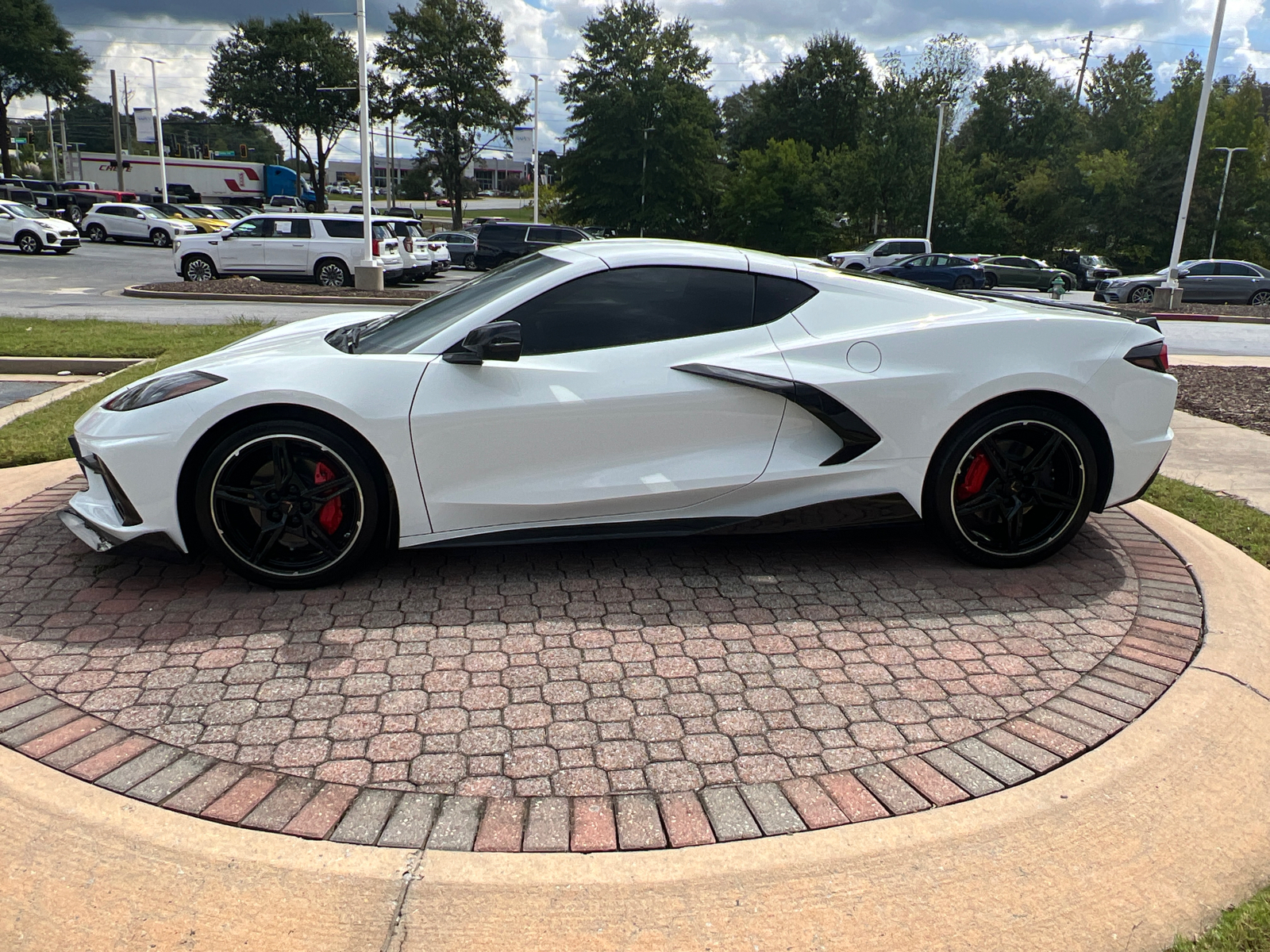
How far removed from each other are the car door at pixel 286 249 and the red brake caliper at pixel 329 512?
64.2 ft

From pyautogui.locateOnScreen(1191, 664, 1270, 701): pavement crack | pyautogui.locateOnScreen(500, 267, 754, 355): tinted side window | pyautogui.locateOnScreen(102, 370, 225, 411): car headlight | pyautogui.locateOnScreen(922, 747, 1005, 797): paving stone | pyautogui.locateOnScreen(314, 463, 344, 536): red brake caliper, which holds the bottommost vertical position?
pyautogui.locateOnScreen(922, 747, 1005, 797): paving stone

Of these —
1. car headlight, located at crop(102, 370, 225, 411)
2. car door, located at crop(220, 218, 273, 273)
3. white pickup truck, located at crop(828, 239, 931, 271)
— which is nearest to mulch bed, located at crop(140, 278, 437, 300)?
car door, located at crop(220, 218, 273, 273)

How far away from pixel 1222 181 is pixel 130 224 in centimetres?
4884

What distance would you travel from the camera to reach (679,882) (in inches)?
89.4

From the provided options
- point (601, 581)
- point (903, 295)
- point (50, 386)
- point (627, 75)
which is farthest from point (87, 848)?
point (627, 75)

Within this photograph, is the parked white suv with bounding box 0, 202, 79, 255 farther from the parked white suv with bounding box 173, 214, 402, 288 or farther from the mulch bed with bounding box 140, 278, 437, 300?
the mulch bed with bounding box 140, 278, 437, 300

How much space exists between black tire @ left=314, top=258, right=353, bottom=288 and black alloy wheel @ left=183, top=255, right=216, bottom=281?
2353 millimetres

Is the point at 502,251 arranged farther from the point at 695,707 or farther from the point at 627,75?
the point at 695,707

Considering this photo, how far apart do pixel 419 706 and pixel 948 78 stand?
67606 millimetres

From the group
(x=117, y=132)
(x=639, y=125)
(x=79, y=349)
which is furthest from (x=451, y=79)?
(x=79, y=349)

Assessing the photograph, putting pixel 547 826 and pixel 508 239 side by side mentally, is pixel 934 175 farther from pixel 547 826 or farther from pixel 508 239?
pixel 547 826

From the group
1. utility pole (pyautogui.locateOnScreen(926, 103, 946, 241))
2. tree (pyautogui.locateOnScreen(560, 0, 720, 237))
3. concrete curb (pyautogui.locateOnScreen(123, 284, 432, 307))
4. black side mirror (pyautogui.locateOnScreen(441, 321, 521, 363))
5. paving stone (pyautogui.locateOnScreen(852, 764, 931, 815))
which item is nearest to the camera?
paving stone (pyautogui.locateOnScreen(852, 764, 931, 815))

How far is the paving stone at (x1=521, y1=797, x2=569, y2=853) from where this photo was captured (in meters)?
2.38

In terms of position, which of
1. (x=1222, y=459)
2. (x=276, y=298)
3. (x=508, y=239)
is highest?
(x=508, y=239)
